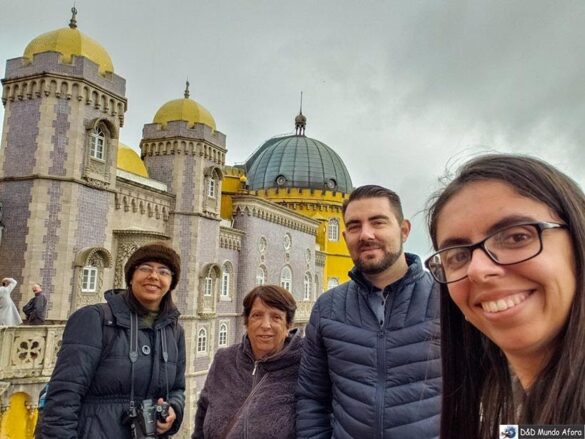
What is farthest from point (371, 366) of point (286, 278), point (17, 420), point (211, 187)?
point (286, 278)

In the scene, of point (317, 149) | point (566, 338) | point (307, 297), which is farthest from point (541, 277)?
point (317, 149)

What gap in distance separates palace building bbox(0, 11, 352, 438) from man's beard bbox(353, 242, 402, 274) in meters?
9.17

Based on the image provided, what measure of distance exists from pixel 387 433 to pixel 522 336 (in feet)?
5.87

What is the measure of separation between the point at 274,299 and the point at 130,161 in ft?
56.4

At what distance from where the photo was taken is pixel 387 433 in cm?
266

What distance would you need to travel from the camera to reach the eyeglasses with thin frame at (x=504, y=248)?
1139mm

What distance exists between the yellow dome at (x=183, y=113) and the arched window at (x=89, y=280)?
27.7 feet

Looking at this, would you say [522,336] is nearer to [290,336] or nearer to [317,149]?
[290,336]

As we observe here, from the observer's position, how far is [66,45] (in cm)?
1459

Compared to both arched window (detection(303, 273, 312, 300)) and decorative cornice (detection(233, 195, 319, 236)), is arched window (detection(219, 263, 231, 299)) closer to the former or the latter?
decorative cornice (detection(233, 195, 319, 236))

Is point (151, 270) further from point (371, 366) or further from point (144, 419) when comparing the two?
point (371, 366)

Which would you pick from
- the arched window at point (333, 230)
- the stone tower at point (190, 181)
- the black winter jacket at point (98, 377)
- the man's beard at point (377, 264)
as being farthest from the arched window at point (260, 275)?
the man's beard at point (377, 264)

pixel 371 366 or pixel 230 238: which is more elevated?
pixel 230 238

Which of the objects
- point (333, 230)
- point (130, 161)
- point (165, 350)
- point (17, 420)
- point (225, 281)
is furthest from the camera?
point (333, 230)
